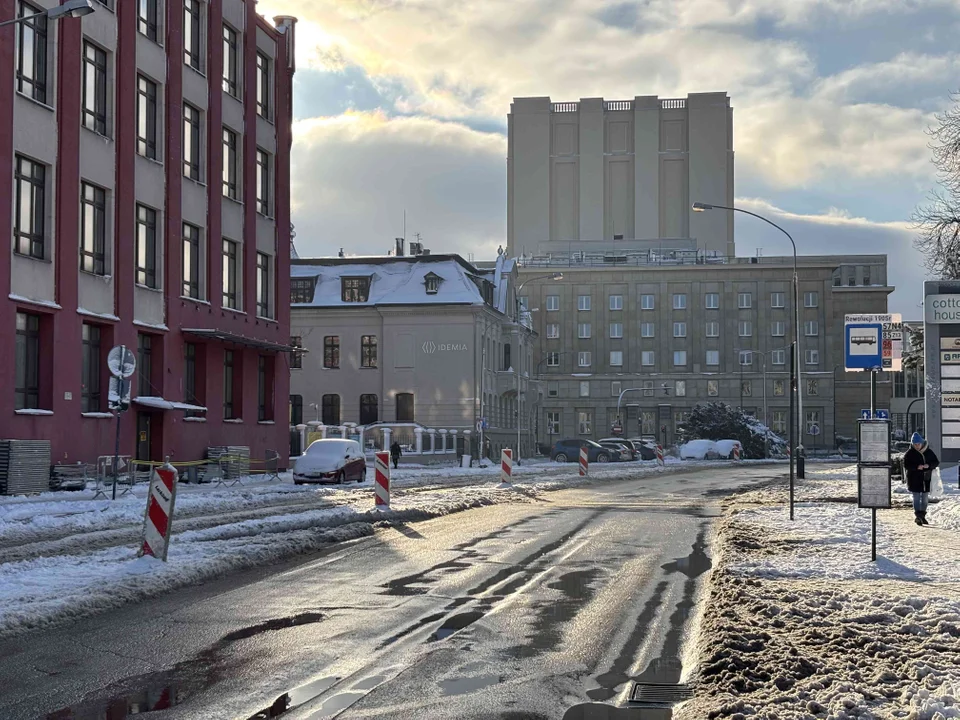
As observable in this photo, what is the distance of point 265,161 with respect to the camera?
48.8 m

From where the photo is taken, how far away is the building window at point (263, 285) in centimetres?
4812

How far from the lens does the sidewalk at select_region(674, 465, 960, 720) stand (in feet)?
23.5

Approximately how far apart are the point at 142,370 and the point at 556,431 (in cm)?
8738

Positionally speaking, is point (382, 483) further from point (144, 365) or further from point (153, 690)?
point (144, 365)

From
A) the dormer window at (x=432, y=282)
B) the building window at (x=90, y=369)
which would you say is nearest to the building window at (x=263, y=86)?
the building window at (x=90, y=369)

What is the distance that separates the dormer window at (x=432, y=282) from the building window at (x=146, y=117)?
39350 millimetres

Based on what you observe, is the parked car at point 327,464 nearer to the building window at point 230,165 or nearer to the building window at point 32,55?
the building window at point 230,165

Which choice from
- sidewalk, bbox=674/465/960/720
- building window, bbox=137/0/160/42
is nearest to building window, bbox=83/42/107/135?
building window, bbox=137/0/160/42

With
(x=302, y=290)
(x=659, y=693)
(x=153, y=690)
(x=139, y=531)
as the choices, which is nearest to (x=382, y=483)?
(x=139, y=531)

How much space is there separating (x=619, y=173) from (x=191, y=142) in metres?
89.4

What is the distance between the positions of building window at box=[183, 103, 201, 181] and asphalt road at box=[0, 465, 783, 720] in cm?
2871

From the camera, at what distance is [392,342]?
78.7 m

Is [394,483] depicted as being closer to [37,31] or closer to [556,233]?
[37,31]

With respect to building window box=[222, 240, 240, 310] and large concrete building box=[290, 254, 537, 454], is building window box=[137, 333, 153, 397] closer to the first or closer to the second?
building window box=[222, 240, 240, 310]
